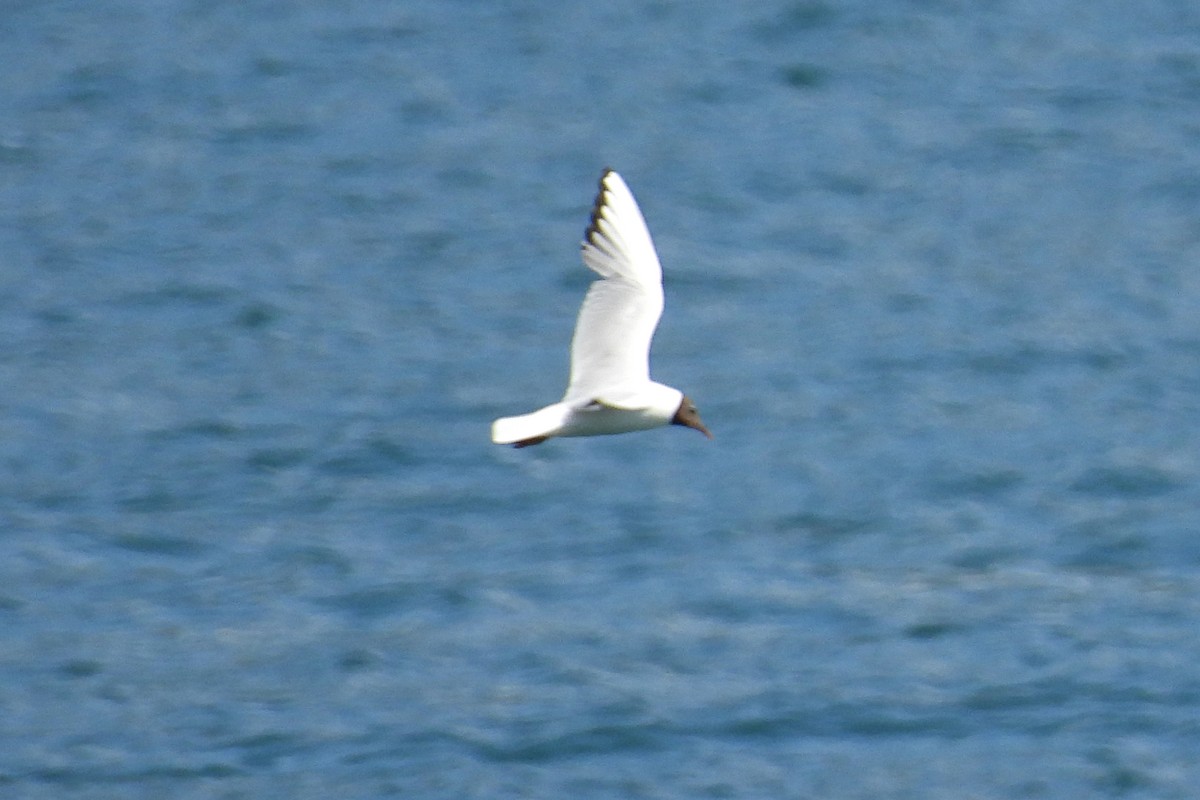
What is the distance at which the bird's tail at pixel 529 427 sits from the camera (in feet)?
30.5

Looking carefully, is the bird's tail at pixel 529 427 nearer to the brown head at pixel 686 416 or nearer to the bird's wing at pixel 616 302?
the bird's wing at pixel 616 302

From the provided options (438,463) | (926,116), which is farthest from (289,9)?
(438,463)

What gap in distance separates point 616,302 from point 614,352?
1.30 feet

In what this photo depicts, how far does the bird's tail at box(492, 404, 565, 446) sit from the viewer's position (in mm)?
9305

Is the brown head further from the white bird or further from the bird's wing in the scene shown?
the bird's wing

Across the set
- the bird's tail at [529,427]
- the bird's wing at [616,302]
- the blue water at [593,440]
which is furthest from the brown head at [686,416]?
the blue water at [593,440]

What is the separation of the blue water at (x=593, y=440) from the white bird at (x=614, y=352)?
262cm

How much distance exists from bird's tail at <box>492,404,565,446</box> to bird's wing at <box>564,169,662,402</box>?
0.41 metres

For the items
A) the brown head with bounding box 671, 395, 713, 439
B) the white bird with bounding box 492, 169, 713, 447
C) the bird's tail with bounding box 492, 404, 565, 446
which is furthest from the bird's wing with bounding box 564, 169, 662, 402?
the bird's tail with bounding box 492, 404, 565, 446

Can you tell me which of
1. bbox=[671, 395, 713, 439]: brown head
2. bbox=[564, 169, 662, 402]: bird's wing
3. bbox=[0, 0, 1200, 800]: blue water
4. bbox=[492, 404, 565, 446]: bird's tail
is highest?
bbox=[564, 169, 662, 402]: bird's wing

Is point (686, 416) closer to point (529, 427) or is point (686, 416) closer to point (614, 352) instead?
point (614, 352)

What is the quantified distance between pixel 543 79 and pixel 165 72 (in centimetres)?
310

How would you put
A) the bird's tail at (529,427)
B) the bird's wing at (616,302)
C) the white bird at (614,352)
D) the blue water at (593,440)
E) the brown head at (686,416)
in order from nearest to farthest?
the bird's tail at (529,427)
the white bird at (614,352)
the brown head at (686,416)
the bird's wing at (616,302)
the blue water at (593,440)

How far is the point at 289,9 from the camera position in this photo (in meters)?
20.6
